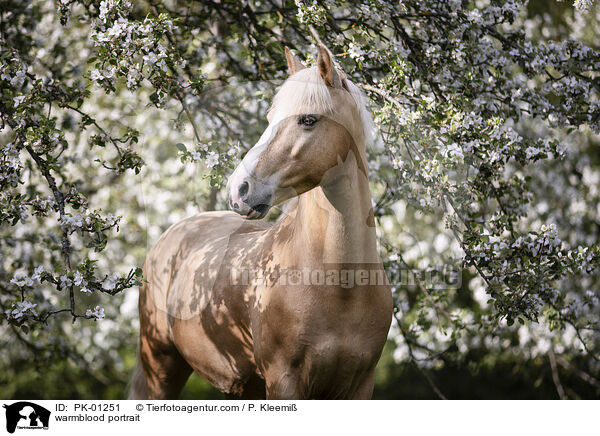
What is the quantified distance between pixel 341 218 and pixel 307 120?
15.3 inches

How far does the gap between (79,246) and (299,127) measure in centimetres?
416

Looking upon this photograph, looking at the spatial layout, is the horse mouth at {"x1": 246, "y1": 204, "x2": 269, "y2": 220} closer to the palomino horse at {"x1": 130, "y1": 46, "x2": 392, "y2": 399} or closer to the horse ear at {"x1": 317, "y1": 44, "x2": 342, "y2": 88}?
the palomino horse at {"x1": 130, "y1": 46, "x2": 392, "y2": 399}

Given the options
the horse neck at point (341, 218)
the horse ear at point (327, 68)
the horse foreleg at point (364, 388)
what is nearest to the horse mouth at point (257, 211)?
the horse neck at point (341, 218)

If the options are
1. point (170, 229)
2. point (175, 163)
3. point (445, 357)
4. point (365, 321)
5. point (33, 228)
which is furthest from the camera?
point (33, 228)

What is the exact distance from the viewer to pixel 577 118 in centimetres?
326

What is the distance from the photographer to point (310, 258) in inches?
90.3

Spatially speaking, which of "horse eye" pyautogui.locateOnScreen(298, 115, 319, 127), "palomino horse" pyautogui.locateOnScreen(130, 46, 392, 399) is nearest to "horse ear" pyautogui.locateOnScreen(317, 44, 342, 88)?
"palomino horse" pyautogui.locateOnScreen(130, 46, 392, 399)

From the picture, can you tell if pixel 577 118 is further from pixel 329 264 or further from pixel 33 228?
pixel 33 228
